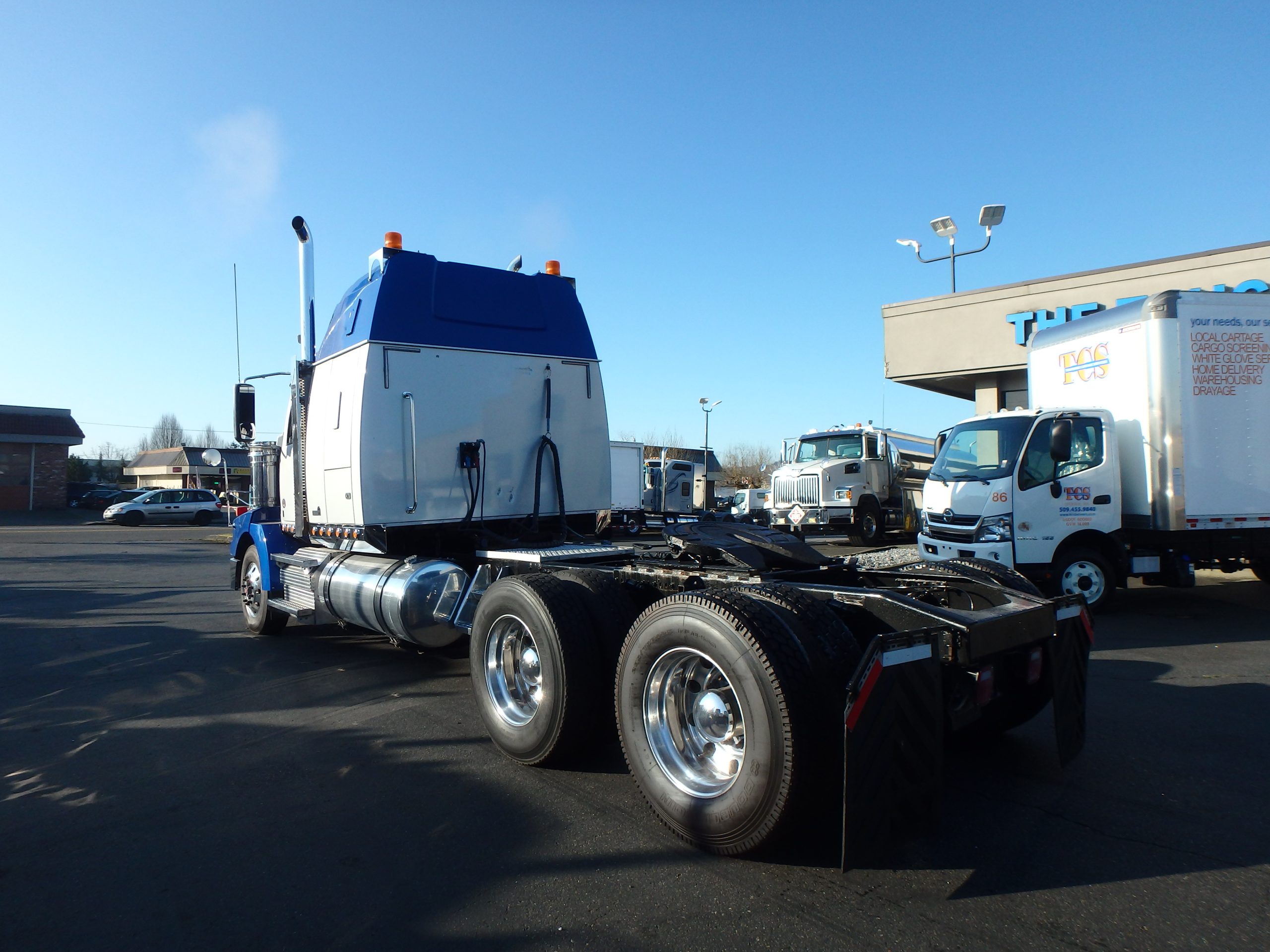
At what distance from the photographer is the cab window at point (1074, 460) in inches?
360

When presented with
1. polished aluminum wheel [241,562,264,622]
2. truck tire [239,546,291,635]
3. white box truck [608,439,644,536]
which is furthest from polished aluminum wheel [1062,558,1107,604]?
white box truck [608,439,644,536]

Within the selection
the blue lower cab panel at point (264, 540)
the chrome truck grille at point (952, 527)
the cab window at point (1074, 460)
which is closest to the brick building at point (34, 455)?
the blue lower cab panel at point (264, 540)

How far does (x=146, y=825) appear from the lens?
381cm

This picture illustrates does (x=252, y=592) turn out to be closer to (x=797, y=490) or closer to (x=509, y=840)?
(x=509, y=840)

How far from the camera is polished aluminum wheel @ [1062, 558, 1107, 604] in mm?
9188

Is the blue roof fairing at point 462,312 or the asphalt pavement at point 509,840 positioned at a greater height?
the blue roof fairing at point 462,312

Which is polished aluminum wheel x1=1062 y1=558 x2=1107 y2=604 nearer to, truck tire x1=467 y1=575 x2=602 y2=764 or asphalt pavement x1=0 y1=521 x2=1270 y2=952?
asphalt pavement x1=0 y1=521 x2=1270 y2=952

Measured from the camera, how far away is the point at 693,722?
12.2 feet

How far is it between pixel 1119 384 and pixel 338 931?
32.4 feet

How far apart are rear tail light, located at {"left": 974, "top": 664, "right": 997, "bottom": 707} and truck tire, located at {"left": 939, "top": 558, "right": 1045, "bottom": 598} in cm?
81

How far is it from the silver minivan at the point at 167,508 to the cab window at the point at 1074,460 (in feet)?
112

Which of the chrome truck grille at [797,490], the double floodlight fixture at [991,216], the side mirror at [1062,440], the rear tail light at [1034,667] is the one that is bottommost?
the rear tail light at [1034,667]

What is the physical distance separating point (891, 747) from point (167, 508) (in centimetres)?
4006

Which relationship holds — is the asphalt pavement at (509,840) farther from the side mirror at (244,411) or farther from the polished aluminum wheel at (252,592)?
the side mirror at (244,411)
